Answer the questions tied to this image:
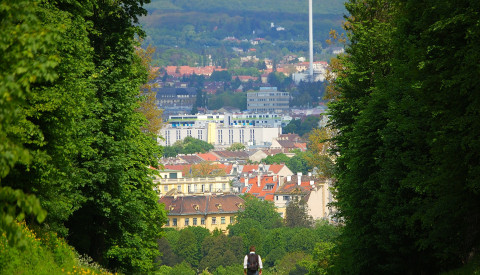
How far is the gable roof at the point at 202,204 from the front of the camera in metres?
154

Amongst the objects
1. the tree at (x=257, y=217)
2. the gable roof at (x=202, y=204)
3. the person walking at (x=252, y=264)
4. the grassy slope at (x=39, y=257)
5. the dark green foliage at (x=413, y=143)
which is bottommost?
the tree at (x=257, y=217)

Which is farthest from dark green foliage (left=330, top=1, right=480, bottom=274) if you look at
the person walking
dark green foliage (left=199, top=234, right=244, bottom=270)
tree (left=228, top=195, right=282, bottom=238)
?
tree (left=228, top=195, right=282, bottom=238)

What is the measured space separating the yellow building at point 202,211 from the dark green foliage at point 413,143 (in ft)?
388

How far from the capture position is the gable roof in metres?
154

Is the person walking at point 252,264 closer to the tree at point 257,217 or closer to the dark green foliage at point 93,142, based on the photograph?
the dark green foliage at point 93,142

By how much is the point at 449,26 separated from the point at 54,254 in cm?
960

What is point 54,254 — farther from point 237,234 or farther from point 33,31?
point 237,234

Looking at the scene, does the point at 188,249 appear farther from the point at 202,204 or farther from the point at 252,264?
the point at 252,264

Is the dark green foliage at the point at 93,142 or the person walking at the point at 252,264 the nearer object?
the person walking at the point at 252,264

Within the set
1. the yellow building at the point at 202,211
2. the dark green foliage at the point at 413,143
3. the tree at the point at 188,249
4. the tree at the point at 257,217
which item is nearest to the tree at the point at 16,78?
the dark green foliage at the point at 413,143

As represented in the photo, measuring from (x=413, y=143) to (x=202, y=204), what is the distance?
435 ft

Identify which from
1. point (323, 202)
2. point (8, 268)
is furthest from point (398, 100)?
point (323, 202)

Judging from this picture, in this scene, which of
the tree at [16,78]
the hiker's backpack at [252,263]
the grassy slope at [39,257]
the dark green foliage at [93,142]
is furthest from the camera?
the dark green foliage at [93,142]

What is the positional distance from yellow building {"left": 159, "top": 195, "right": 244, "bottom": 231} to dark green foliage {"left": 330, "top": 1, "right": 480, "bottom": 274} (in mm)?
118366
